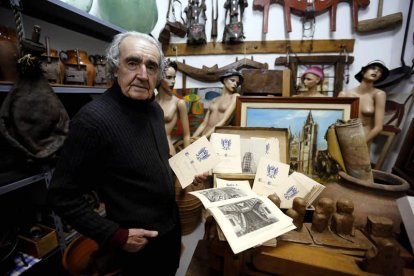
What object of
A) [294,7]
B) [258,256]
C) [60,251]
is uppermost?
[294,7]

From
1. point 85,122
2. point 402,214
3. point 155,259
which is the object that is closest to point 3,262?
point 155,259

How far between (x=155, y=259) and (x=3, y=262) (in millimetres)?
815

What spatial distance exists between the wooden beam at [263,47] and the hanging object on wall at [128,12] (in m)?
0.42

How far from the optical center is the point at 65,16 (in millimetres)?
1625

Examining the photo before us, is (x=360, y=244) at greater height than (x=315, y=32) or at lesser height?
lesser

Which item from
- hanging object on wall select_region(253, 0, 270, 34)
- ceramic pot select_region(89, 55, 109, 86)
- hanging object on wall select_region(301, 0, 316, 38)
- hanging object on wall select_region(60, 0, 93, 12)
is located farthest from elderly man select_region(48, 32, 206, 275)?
hanging object on wall select_region(301, 0, 316, 38)

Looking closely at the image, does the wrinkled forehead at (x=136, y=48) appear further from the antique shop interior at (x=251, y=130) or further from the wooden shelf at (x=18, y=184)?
the wooden shelf at (x=18, y=184)

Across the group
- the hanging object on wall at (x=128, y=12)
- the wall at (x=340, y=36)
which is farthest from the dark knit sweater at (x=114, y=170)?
the wall at (x=340, y=36)

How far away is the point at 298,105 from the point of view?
1.41 m

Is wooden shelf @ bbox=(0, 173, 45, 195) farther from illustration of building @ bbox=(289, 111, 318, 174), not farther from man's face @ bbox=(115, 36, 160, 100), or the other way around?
illustration of building @ bbox=(289, 111, 318, 174)

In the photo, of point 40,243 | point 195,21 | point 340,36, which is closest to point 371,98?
point 340,36

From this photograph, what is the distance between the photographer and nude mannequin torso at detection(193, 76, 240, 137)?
1807mm

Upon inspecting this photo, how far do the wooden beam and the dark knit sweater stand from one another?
1.53 meters

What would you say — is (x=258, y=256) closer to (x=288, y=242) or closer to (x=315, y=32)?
(x=288, y=242)
